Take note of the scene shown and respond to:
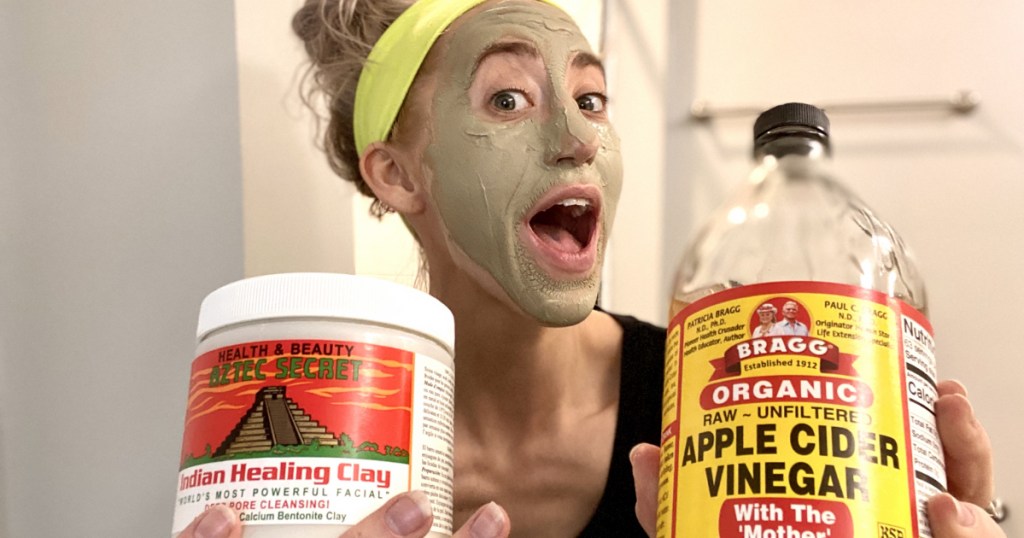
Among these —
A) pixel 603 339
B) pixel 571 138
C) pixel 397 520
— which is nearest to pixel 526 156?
pixel 571 138

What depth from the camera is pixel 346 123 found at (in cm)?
94

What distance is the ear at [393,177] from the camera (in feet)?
2.59

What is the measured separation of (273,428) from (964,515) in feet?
1.11

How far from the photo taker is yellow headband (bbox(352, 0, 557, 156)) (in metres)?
0.78

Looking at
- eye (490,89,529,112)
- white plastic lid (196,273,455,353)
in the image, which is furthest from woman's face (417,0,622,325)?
white plastic lid (196,273,455,353)

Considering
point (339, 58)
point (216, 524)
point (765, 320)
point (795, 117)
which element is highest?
point (339, 58)

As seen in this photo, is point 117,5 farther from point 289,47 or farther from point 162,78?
point 289,47

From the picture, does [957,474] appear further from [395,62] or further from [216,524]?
[395,62]

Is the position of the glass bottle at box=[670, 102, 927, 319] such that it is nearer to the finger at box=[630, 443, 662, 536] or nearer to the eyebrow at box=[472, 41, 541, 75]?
the finger at box=[630, 443, 662, 536]

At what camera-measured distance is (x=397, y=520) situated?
395 millimetres

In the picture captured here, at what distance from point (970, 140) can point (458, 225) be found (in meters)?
1.18

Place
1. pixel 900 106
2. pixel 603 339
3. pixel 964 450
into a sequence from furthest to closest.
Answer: pixel 900 106 → pixel 603 339 → pixel 964 450

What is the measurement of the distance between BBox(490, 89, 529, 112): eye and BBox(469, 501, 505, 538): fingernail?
388mm

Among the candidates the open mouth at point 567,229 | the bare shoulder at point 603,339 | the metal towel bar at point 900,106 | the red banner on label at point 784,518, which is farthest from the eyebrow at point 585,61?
the metal towel bar at point 900,106
